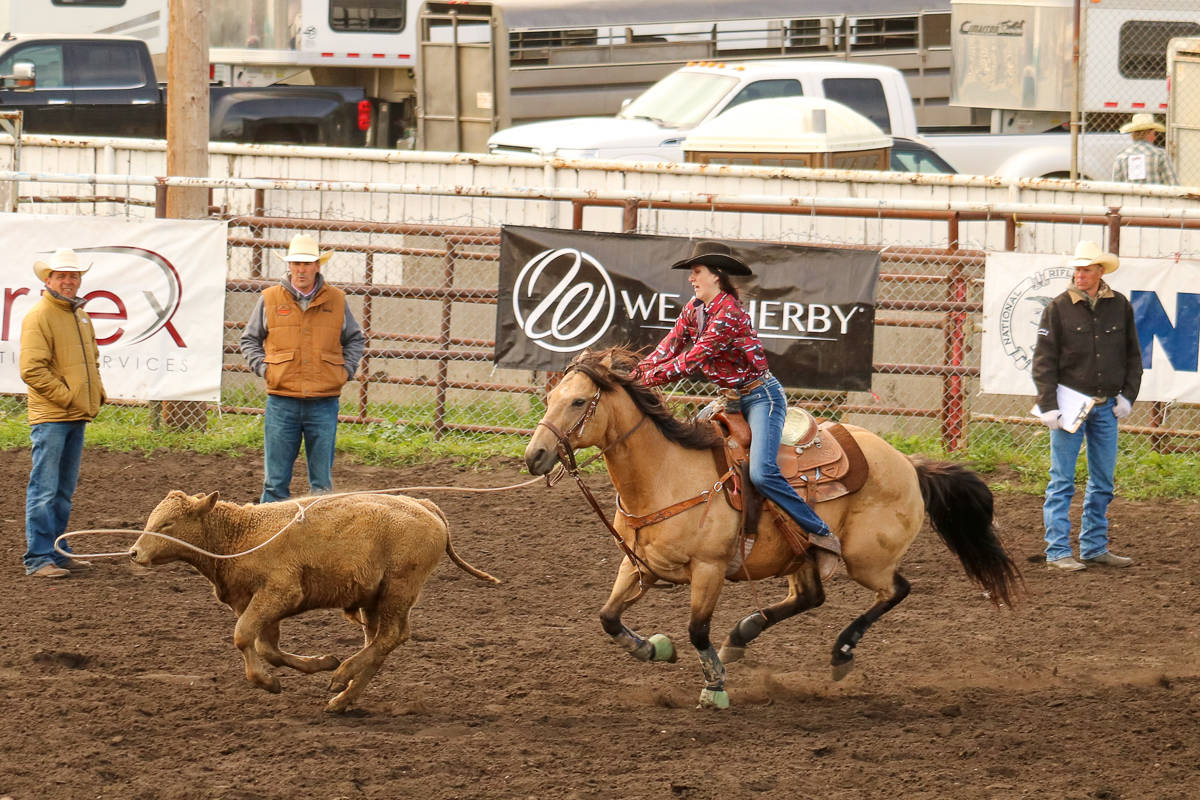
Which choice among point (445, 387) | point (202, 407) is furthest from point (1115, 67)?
point (202, 407)

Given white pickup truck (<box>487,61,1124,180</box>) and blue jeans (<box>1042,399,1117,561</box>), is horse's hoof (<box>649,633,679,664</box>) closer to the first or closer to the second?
blue jeans (<box>1042,399,1117,561</box>)

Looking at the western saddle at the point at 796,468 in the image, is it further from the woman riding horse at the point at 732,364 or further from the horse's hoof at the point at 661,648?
the horse's hoof at the point at 661,648

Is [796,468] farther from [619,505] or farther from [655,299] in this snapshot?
[655,299]

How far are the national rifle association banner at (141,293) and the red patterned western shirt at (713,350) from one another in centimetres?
560

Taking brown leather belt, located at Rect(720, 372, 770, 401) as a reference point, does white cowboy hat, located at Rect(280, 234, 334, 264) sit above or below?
above

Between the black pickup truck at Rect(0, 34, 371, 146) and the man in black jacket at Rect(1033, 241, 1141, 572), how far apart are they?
13.7 m

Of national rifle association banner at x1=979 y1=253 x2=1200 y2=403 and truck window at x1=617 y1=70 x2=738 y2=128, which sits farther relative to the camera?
truck window at x1=617 y1=70 x2=738 y2=128

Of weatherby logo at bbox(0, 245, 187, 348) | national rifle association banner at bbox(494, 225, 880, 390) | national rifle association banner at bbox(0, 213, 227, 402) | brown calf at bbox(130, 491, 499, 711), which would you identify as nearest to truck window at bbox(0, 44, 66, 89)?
national rifle association banner at bbox(0, 213, 227, 402)

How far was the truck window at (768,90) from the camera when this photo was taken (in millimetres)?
17406

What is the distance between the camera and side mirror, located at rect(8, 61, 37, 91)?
18.1 meters

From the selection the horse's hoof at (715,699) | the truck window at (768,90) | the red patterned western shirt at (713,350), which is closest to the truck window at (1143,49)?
the truck window at (768,90)

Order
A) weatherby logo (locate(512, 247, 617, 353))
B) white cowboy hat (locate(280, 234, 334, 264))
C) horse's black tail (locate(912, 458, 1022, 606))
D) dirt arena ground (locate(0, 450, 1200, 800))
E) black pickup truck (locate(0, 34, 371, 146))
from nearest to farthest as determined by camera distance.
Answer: dirt arena ground (locate(0, 450, 1200, 800)) < horse's black tail (locate(912, 458, 1022, 606)) < white cowboy hat (locate(280, 234, 334, 264)) < weatherby logo (locate(512, 247, 617, 353)) < black pickup truck (locate(0, 34, 371, 146))

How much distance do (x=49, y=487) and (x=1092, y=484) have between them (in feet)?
20.1

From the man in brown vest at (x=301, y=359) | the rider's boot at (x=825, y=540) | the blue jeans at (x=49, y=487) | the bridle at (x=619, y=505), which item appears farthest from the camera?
the man in brown vest at (x=301, y=359)
